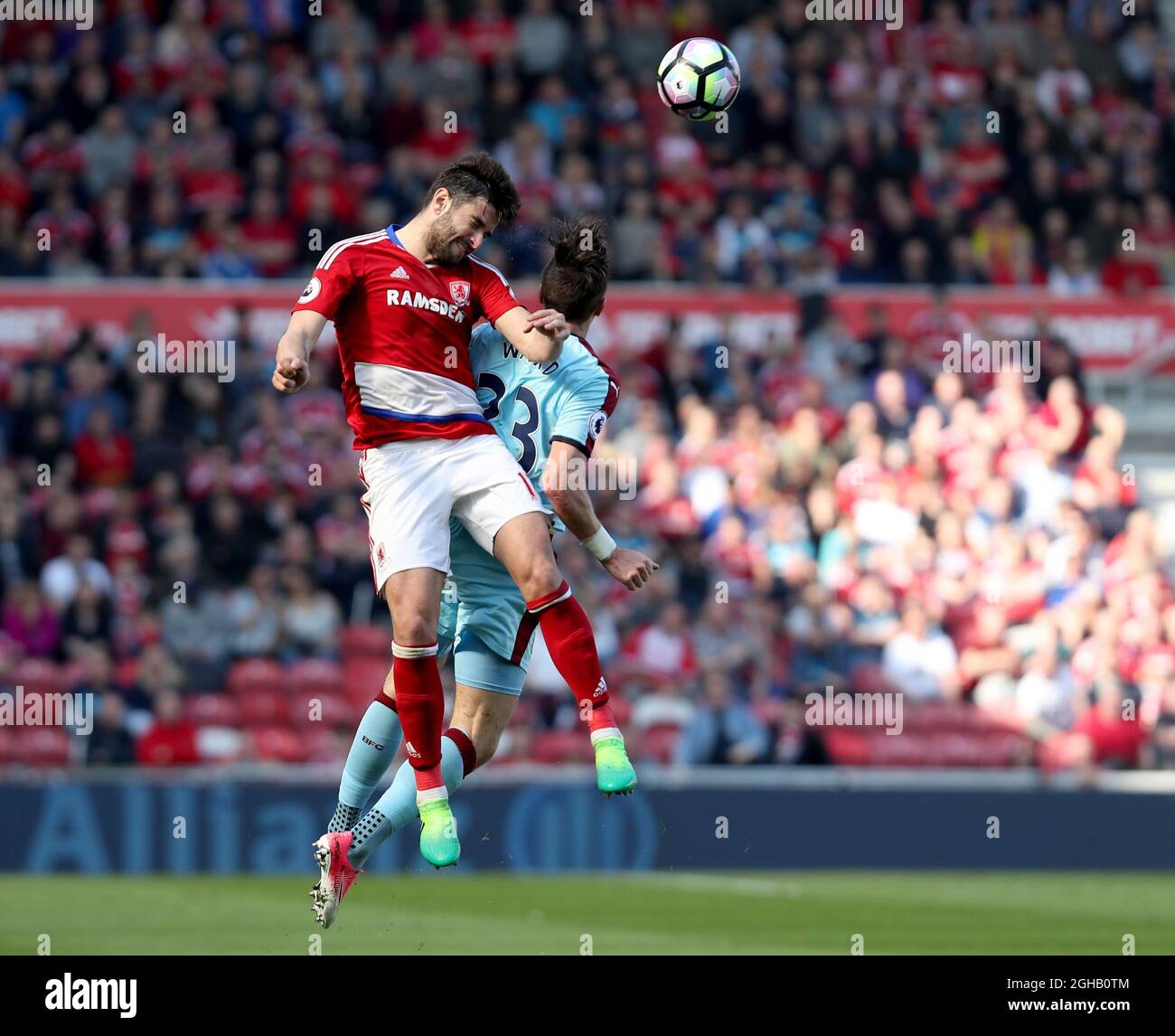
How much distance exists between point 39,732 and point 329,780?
212 centimetres

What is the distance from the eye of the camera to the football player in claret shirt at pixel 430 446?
8867 mm

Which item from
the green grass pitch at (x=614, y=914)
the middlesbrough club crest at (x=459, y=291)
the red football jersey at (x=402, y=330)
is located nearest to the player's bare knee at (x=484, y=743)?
the red football jersey at (x=402, y=330)

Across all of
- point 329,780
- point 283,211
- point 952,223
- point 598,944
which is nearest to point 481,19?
point 283,211

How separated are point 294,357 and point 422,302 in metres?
0.91

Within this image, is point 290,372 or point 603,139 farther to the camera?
point 603,139

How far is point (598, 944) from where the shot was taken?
11.7 metres

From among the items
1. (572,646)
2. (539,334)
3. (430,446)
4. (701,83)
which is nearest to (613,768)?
(572,646)

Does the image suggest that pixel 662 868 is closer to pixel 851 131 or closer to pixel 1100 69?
pixel 851 131

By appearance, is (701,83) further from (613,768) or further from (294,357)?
(613,768)

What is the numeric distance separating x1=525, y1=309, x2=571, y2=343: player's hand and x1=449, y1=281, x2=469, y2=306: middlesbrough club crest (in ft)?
1.75

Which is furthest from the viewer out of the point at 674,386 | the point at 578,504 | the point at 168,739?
the point at 674,386

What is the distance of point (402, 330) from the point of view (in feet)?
29.3

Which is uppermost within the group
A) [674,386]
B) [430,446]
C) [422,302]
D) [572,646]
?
[674,386]

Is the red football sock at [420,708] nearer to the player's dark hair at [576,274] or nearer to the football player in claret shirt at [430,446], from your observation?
the football player in claret shirt at [430,446]
